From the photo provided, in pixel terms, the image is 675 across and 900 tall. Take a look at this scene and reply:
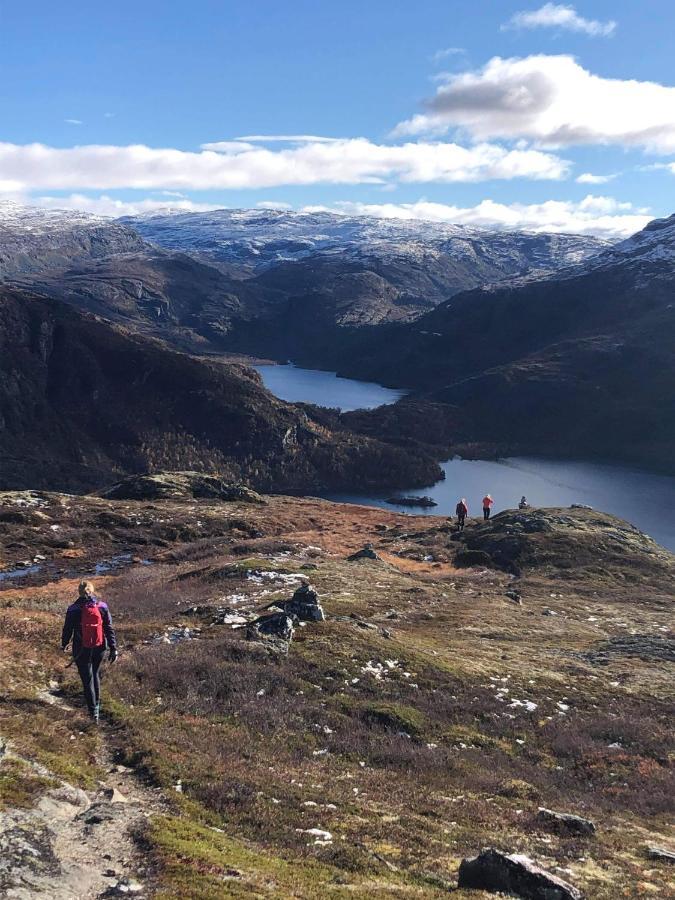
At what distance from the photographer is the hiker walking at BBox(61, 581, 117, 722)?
53.2 feet

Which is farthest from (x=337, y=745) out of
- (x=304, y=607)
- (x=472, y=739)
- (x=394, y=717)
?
(x=304, y=607)

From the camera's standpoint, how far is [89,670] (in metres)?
16.4

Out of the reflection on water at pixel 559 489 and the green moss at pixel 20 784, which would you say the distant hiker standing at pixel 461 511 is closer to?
the green moss at pixel 20 784

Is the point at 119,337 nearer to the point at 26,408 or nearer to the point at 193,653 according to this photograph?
the point at 26,408

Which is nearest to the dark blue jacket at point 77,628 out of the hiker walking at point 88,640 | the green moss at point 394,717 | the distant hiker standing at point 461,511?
the hiker walking at point 88,640

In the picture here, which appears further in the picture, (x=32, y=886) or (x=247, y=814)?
(x=247, y=814)

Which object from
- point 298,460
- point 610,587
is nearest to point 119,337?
→ point 298,460

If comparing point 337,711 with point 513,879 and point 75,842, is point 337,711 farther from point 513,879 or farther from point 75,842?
point 75,842

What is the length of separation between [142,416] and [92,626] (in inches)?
5967

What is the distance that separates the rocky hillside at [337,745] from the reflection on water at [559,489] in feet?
304

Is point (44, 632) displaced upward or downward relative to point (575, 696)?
upward

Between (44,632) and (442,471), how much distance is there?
159446mm

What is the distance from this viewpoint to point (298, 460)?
168625 millimetres

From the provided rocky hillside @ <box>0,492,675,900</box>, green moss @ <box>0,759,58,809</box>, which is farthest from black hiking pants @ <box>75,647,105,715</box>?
green moss @ <box>0,759,58,809</box>
